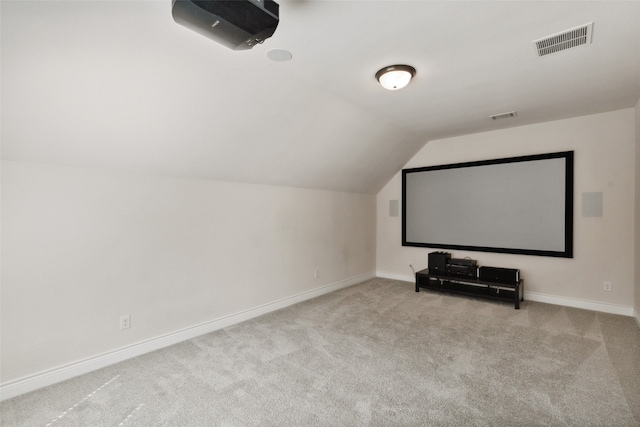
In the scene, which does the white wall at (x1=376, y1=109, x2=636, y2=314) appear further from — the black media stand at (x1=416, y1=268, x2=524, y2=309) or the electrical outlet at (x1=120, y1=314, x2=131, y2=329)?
the electrical outlet at (x1=120, y1=314, x2=131, y2=329)

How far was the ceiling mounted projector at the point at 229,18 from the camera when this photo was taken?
1.36m

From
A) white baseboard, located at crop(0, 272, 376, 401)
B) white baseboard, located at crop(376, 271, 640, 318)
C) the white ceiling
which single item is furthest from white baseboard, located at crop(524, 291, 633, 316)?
white baseboard, located at crop(0, 272, 376, 401)

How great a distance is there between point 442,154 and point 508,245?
1.71 meters

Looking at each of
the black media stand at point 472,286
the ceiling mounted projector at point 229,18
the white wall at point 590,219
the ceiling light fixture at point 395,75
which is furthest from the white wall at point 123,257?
the white wall at point 590,219

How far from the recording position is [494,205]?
4547 millimetres

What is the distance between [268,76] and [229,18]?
3.49 ft

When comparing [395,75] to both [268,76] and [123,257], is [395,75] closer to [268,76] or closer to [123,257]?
[268,76]

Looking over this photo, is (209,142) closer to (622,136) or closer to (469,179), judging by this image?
(469,179)

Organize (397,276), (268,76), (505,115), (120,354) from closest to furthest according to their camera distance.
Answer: (268,76), (120,354), (505,115), (397,276)

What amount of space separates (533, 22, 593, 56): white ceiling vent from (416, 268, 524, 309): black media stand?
2844mm

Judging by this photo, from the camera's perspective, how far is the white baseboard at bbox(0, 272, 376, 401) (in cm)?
214

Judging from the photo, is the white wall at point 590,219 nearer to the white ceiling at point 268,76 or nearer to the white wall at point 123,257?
the white ceiling at point 268,76

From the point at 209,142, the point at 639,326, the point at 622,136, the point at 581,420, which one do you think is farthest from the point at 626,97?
the point at 209,142

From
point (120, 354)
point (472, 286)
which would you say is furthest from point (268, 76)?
point (472, 286)
